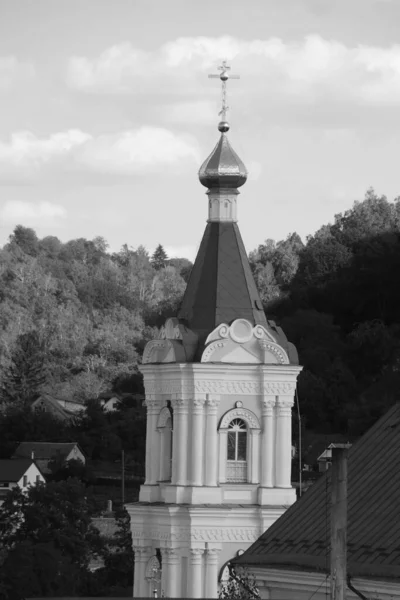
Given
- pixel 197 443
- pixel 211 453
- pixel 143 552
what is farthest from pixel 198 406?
pixel 143 552

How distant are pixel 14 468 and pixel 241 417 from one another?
65.3 metres

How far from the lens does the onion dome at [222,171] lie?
4422 centimetres

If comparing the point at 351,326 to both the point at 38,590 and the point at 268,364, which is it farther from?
Result: the point at 268,364

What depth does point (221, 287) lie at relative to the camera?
142 ft

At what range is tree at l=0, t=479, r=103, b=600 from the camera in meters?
65.9

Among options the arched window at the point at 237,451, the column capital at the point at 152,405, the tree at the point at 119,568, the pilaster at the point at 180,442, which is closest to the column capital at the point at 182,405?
the pilaster at the point at 180,442

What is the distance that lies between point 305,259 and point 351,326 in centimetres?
1161

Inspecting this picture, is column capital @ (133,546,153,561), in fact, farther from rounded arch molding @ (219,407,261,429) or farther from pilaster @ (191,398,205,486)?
rounded arch molding @ (219,407,261,429)

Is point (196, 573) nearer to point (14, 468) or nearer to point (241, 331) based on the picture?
point (241, 331)

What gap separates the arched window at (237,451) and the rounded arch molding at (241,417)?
0.11 m

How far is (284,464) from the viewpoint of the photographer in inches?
1647

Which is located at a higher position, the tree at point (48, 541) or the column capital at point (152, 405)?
the tree at point (48, 541)

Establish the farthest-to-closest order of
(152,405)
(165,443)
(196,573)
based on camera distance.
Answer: (152,405) < (165,443) < (196,573)

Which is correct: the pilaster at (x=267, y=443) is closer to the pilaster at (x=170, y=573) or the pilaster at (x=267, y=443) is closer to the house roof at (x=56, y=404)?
the pilaster at (x=170, y=573)
